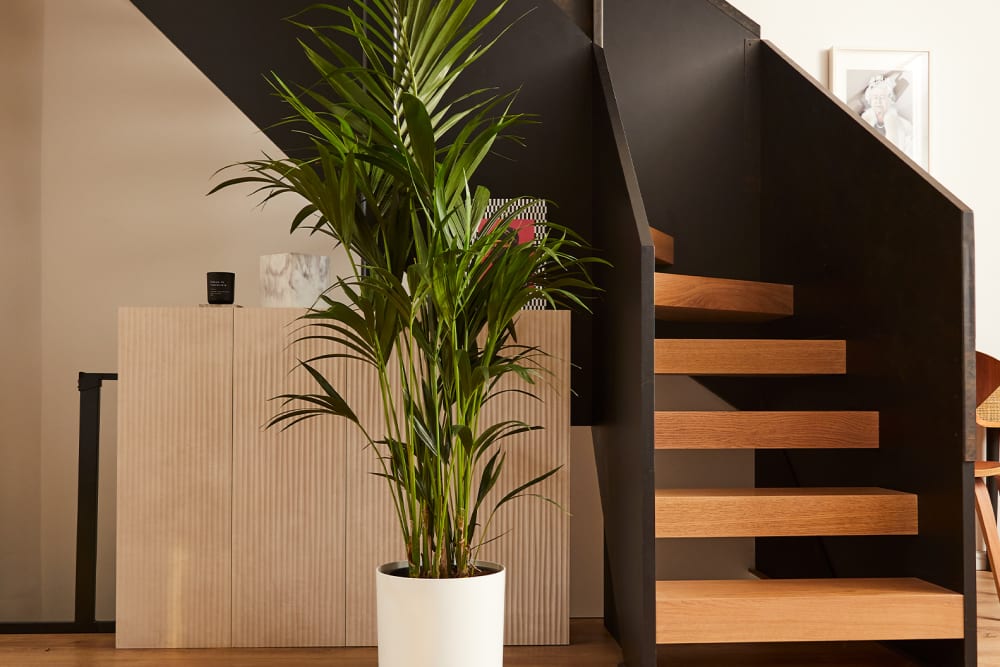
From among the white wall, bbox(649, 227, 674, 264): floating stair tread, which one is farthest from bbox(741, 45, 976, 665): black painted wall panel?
the white wall

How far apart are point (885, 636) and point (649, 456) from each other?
757 millimetres

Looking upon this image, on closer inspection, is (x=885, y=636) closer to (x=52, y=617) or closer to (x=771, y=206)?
(x=771, y=206)

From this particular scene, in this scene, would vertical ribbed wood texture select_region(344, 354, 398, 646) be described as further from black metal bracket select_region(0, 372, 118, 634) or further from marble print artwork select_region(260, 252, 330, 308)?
black metal bracket select_region(0, 372, 118, 634)

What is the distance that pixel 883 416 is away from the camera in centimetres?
267

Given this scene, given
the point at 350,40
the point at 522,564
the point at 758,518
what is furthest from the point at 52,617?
the point at 758,518

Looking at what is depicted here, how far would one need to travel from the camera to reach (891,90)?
3.98 m

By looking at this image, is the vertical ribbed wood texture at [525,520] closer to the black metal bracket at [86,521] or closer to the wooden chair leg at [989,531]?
the black metal bracket at [86,521]

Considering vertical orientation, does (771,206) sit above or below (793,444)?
above

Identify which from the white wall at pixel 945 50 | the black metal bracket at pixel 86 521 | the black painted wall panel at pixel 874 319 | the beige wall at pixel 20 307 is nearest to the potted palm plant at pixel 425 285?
the black painted wall panel at pixel 874 319

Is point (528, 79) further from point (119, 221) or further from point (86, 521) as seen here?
point (86, 521)

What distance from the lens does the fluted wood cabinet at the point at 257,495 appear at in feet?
9.16

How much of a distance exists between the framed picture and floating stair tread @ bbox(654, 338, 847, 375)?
5.17 ft

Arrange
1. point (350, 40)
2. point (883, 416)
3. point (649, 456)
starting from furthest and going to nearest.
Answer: point (350, 40), point (883, 416), point (649, 456)

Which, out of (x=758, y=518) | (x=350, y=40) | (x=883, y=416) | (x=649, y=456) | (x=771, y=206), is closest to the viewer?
(x=649, y=456)
